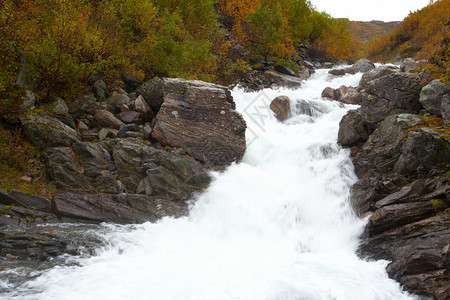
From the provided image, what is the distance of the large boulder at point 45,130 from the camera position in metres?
10.9

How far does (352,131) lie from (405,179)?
492 centimetres

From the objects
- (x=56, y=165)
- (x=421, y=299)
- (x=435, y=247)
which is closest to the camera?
(x=421, y=299)

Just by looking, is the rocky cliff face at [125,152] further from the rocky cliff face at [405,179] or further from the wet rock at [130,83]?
the rocky cliff face at [405,179]

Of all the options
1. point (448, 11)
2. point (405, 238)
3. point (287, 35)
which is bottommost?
point (405, 238)

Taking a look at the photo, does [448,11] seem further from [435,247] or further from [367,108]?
[435,247]

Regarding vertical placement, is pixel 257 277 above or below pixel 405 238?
below

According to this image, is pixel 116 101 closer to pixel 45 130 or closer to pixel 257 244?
pixel 45 130

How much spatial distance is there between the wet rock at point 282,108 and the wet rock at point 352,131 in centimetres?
484

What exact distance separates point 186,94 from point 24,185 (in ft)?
27.5

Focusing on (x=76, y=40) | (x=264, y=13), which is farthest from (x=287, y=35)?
(x=76, y=40)

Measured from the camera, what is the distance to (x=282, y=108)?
1973 cm

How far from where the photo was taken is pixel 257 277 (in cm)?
804

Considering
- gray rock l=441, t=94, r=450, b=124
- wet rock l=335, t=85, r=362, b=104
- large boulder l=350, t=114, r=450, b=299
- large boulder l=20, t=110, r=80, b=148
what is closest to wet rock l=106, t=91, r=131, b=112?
large boulder l=20, t=110, r=80, b=148

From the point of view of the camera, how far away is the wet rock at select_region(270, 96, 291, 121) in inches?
774
